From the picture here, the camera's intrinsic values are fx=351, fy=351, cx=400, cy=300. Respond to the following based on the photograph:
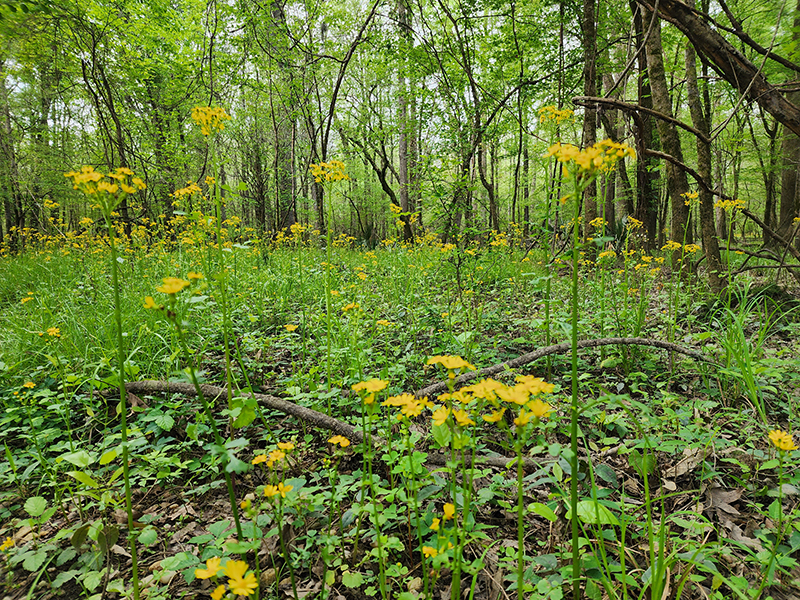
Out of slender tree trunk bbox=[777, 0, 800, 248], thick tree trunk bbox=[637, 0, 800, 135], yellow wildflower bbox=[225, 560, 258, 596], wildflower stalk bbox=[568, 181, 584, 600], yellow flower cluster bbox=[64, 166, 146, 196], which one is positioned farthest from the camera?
slender tree trunk bbox=[777, 0, 800, 248]

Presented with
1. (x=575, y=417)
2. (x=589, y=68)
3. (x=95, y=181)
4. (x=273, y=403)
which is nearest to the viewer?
Answer: (x=575, y=417)

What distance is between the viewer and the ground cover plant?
3.04ft

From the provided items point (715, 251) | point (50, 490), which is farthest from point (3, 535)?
point (715, 251)

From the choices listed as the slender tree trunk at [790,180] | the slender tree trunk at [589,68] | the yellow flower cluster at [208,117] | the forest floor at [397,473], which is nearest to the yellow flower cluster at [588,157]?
the forest floor at [397,473]

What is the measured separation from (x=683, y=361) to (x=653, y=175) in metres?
8.26

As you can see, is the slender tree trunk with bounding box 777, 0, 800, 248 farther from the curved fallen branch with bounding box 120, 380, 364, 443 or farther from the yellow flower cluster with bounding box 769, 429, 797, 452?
the curved fallen branch with bounding box 120, 380, 364, 443

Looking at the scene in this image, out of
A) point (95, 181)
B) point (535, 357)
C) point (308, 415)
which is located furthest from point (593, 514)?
point (95, 181)

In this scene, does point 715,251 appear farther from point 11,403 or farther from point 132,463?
point 11,403

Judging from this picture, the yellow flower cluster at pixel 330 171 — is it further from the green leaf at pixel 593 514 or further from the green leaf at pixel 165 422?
the green leaf at pixel 593 514

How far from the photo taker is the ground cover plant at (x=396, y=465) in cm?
93

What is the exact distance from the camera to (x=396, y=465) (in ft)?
4.64

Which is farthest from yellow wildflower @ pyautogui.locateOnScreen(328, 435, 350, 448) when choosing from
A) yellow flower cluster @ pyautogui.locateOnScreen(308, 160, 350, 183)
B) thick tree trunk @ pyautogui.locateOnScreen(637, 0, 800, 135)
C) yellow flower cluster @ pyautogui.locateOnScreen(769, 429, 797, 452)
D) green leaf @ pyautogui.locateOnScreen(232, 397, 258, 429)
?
thick tree trunk @ pyautogui.locateOnScreen(637, 0, 800, 135)

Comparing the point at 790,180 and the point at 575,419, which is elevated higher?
the point at 790,180

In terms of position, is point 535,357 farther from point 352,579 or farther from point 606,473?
point 352,579
